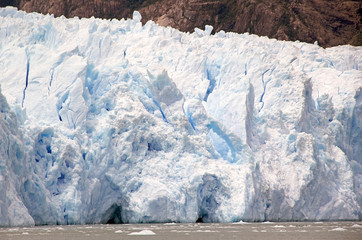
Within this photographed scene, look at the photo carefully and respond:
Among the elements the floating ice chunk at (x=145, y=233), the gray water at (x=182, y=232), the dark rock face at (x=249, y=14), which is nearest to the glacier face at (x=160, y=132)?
the gray water at (x=182, y=232)

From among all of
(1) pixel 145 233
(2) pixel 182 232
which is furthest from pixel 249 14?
(1) pixel 145 233

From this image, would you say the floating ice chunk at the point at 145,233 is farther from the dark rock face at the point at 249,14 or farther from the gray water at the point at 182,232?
the dark rock face at the point at 249,14

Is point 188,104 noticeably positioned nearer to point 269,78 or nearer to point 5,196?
point 269,78

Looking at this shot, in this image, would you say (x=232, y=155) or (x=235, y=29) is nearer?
(x=232, y=155)

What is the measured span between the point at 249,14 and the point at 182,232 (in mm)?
44726

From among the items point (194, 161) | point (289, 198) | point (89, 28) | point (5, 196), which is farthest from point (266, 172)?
point (5, 196)

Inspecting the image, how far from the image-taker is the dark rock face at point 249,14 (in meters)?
65.9

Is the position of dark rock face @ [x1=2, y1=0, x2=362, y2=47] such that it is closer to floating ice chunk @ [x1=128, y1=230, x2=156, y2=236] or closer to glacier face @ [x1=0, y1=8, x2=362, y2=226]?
glacier face @ [x1=0, y1=8, x2=362, y2=226]

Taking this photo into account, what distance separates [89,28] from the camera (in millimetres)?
33719

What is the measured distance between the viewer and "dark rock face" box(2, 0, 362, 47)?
2594 inches

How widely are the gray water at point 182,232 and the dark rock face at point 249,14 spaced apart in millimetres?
39214

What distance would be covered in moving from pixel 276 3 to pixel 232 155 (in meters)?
36.9

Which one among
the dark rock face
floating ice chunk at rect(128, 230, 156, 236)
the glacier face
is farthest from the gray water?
the dark rock face

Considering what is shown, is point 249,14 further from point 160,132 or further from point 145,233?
point 145,233
